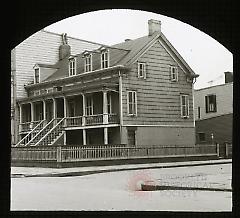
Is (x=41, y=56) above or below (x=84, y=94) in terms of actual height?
above

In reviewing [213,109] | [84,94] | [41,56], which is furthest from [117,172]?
[213,109]

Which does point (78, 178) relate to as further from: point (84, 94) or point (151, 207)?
point (151, 207)

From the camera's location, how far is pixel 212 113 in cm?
2234

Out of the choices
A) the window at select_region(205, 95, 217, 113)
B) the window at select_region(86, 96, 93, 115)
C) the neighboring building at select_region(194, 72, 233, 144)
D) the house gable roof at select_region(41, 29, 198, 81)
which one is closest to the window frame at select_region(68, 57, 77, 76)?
the house gable roof at select_region(41, 29, 198, 81)

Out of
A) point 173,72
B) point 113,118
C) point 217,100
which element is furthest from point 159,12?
point 217,100

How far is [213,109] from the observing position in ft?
75.5

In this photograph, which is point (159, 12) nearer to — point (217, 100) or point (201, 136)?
point (201, 136)

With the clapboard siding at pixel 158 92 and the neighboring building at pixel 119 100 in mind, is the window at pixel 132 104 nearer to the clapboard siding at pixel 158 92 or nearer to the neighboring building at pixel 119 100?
the neighboring building at pixel 119 100

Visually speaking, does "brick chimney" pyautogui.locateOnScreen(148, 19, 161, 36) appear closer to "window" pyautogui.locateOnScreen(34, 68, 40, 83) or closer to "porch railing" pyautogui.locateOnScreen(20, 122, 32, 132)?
"porch railing" pyautogui.locateOnScreen(20, 122, 32, 132)

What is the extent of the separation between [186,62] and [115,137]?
4.41 m

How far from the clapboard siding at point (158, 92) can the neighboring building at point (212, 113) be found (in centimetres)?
125

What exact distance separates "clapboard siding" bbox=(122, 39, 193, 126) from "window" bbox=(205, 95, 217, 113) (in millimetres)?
4936

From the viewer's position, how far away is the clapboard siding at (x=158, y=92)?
1466cm
